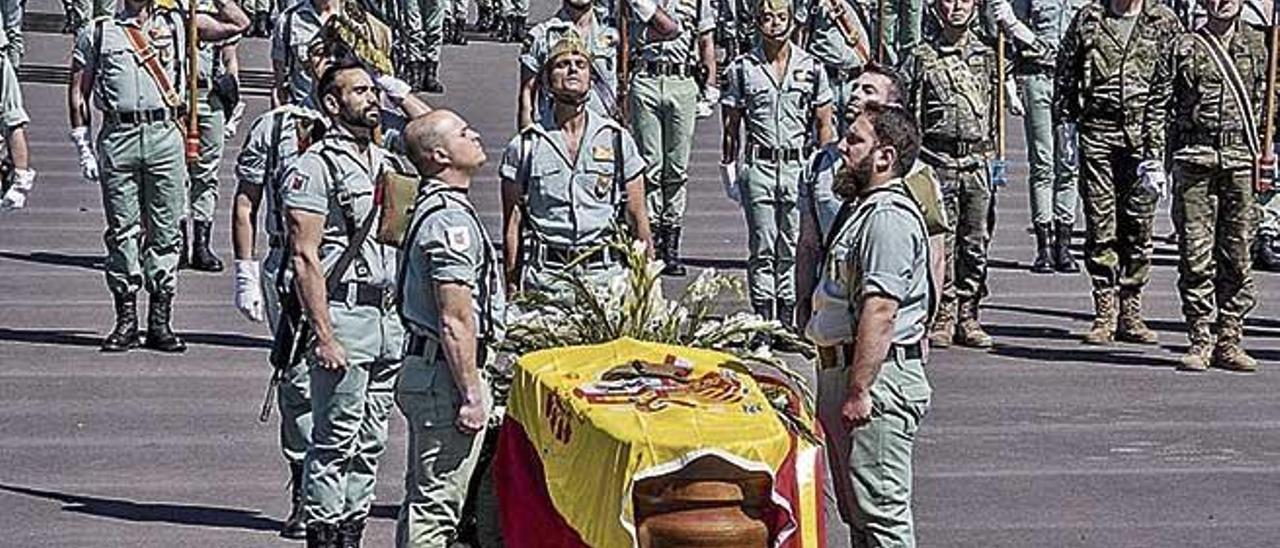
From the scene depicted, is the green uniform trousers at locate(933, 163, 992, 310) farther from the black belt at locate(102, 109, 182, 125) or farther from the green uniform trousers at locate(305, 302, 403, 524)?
the green uniform trousers at locate(305, 302, 403, 524)

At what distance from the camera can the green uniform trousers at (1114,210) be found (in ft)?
54.3

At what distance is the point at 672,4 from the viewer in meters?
20.1

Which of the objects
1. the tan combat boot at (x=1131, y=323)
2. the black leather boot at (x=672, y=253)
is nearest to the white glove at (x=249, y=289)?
the tan combat boot at (x=1131, y=323)

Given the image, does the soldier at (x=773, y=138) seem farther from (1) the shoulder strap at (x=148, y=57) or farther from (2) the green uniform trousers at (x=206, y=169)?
(2) the green uniform trousers at (x=206, y=169)

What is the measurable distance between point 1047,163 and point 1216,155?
Result: 3804 mm

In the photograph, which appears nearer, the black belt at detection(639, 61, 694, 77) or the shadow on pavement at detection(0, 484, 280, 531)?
the shadow on pavement at detection(0, 484, 280, 531)

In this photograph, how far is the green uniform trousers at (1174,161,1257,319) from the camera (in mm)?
15672

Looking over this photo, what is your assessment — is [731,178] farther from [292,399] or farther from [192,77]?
[292,399]

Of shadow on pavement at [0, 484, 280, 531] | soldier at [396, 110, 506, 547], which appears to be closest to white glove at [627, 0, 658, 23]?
shadow on pavement at [0, 484, 280, 531]

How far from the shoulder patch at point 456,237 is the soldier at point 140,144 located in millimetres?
6544

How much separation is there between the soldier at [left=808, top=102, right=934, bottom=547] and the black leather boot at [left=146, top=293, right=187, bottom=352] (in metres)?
7.17

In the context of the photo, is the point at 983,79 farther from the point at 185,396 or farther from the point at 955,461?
the point at 185,396

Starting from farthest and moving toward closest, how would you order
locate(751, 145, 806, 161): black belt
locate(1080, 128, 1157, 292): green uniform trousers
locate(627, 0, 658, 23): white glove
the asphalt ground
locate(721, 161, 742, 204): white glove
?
locate(627, 0, 658, 23): white glove → locate(721, 161, 742, 204): white glove → locate(751, 145, 806, 161): black belt → locate(1080, 128, 1157, 292): green uniform trousers → the asphalt ground

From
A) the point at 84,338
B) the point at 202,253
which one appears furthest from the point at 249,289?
the point at 202,253
